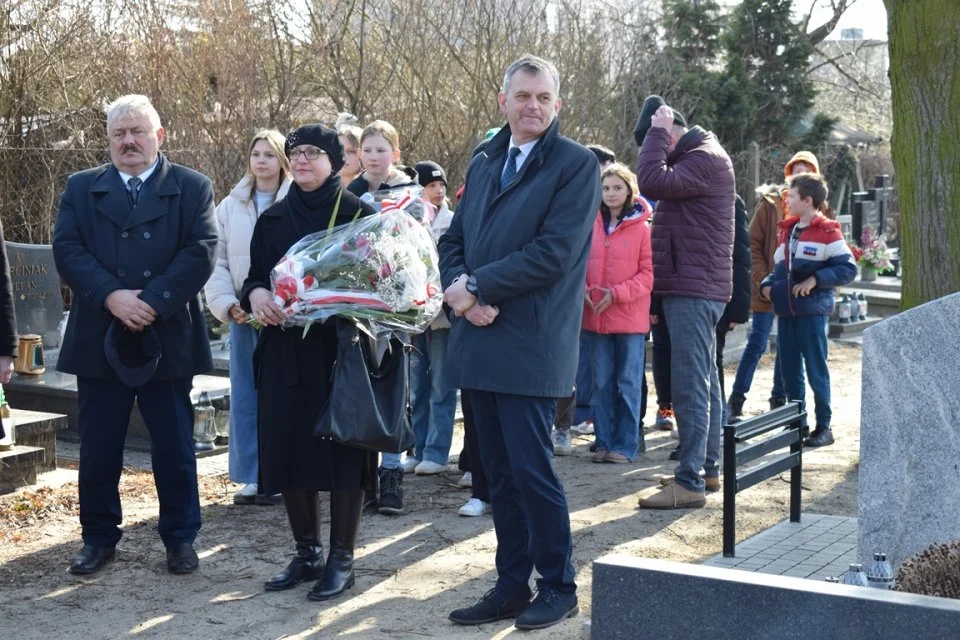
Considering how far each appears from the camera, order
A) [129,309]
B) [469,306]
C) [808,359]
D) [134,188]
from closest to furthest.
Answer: [469,306] → [129,309] → [134,188] → [808,359]

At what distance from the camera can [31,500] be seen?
22.4ft

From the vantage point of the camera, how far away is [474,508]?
21.7ft

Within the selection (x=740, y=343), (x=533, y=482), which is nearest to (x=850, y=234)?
(x=740, y=343)

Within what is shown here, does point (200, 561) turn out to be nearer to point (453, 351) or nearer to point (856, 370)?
point (453, 351)

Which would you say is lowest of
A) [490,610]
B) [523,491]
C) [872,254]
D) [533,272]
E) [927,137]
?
[490,610]

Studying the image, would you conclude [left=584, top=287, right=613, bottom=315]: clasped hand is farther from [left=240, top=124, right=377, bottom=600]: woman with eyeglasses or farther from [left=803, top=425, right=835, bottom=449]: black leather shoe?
[left=240, top=124, right=377, bottom=600]: woman with eyeglasses

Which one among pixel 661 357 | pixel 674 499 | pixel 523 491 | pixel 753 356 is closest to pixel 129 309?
pixel 523 491

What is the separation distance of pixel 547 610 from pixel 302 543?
1.22 m

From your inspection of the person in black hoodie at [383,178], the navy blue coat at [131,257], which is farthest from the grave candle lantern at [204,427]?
the navy blue coat at [131,257]

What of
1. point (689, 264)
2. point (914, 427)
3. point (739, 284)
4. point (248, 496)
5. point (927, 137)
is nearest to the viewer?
point (914, 427)

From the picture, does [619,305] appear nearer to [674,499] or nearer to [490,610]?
[674,499]

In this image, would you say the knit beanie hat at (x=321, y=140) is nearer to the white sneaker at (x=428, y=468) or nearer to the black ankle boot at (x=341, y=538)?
the black ankle boot at (x=341, y=538)

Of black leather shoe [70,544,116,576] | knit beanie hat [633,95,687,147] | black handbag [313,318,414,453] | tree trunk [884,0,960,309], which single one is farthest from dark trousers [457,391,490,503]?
tree trunk [884,0,960,309]

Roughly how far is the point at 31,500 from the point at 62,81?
7.72 m
